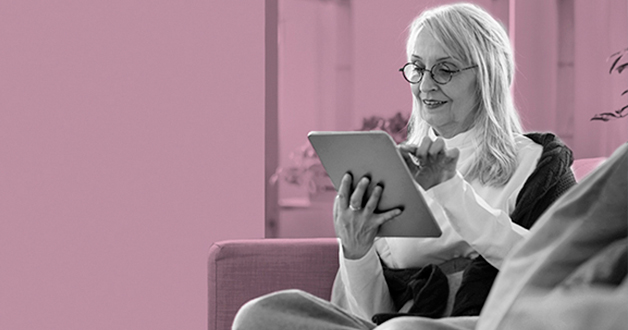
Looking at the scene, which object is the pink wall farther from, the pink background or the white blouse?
the white blouse

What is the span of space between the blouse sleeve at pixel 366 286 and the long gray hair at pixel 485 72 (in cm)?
28

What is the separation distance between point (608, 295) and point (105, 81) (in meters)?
2.67

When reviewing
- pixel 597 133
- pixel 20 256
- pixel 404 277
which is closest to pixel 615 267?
pixel 404 277

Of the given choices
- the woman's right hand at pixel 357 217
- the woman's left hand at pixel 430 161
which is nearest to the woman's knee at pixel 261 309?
the woman's right hand at pixel 357 217

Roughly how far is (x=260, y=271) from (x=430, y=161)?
1.79 ft

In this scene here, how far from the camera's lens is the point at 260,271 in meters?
1.59

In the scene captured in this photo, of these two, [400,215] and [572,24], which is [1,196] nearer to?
[400,215]

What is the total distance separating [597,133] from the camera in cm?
350

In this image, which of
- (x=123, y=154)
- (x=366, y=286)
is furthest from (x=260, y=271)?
(x=123, y=154)

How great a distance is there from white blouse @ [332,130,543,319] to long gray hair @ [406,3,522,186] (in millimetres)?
25

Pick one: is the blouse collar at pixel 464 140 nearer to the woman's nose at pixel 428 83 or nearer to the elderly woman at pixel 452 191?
the elderly woman at pixel 452 191

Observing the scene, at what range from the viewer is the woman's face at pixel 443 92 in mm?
1461

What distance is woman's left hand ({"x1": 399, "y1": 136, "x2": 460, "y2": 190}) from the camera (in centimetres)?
121

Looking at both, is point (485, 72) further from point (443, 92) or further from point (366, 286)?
point (366, 286)
